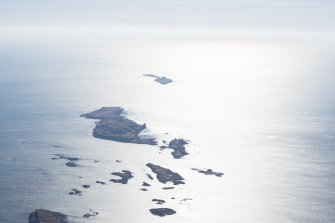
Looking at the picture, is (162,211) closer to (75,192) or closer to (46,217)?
(75,192)

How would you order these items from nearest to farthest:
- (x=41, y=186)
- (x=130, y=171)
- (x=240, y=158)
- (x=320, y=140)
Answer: (x=41, y=186), (x=130, y=171), (x=240, y=158), (x=320, y=140)

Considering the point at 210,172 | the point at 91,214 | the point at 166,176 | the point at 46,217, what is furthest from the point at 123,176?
the point at 46,217

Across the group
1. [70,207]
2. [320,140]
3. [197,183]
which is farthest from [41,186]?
[320,140]

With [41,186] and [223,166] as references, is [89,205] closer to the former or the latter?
Answer: [41,186]

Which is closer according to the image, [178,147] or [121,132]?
[178,147]

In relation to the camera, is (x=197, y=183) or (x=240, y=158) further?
(x=240, y=158)

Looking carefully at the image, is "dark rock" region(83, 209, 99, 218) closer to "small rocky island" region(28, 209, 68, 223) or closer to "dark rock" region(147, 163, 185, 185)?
"small rocky island" region(28, 209, 68, 223)

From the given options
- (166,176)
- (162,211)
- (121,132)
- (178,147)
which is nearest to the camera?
(162,211)
